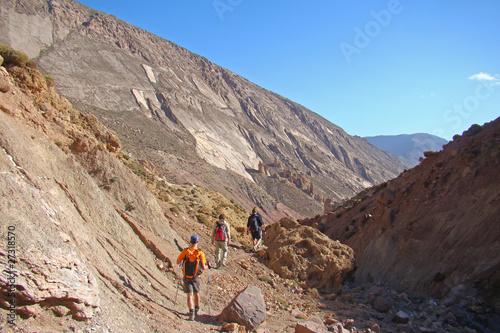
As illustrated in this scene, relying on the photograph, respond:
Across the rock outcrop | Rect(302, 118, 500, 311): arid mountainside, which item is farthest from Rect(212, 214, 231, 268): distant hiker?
Rect(302, 118, 500, 311): arid mountainside

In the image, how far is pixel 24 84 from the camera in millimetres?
8266

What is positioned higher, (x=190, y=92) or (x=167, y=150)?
(x=190, y=92)

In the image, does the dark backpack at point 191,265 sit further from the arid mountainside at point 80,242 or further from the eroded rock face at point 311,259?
the eroded rock face at point 311,259

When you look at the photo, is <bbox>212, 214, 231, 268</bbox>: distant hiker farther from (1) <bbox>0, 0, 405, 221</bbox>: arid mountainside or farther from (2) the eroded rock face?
(1) <bbox>0, 0, 405, 221</bbox>: arid mountainside

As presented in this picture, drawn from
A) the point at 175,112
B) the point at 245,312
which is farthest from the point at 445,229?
the point at 175,112

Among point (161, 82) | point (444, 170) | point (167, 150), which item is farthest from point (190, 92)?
point (444, 170)

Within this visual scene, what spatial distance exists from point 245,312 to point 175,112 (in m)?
70.3

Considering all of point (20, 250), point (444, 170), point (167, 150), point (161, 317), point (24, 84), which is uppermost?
point (167, 150)

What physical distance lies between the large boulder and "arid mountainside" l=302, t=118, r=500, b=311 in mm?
5242

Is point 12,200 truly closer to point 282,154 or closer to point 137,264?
point 137,264

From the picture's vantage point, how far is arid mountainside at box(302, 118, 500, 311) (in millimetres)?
8195

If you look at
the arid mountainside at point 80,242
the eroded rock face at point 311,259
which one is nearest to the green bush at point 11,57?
the arid mountainside at point 80,242

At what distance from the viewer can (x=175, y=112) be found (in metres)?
72.5

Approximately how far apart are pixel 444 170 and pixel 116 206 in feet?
37.0
